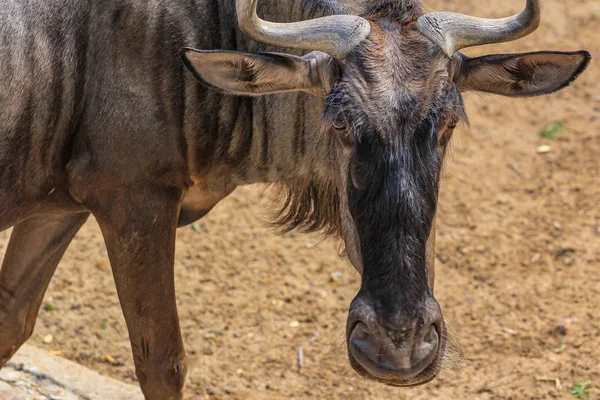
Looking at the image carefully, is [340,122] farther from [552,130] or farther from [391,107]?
[552,130]

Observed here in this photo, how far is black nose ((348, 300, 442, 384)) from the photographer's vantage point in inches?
148

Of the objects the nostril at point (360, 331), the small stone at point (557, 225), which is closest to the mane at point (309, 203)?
the nostril at point (360, 331)

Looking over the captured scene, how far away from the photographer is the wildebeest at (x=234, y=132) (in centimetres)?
385

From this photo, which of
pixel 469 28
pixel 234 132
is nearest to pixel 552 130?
pixel 234 132

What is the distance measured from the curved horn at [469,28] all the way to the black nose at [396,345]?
118 cm

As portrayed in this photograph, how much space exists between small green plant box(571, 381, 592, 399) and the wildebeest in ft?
6.85

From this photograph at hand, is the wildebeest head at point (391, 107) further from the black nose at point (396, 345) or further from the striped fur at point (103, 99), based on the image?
the striped fur at point (103, 99)

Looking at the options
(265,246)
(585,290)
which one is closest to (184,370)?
(265,246)

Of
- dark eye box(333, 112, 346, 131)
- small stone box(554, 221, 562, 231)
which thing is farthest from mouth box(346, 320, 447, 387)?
small stone box(554, 221, 562, 231)

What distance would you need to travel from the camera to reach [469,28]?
417cm

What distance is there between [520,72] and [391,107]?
854 mm

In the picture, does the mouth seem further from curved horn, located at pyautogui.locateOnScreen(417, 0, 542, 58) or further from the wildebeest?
curved horn, located at pyautogui.locateOnScreen(417, 0, 542, 58)

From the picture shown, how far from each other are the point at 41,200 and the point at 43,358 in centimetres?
151

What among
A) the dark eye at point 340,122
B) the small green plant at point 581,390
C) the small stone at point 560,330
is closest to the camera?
the dark eye at point 340,122
